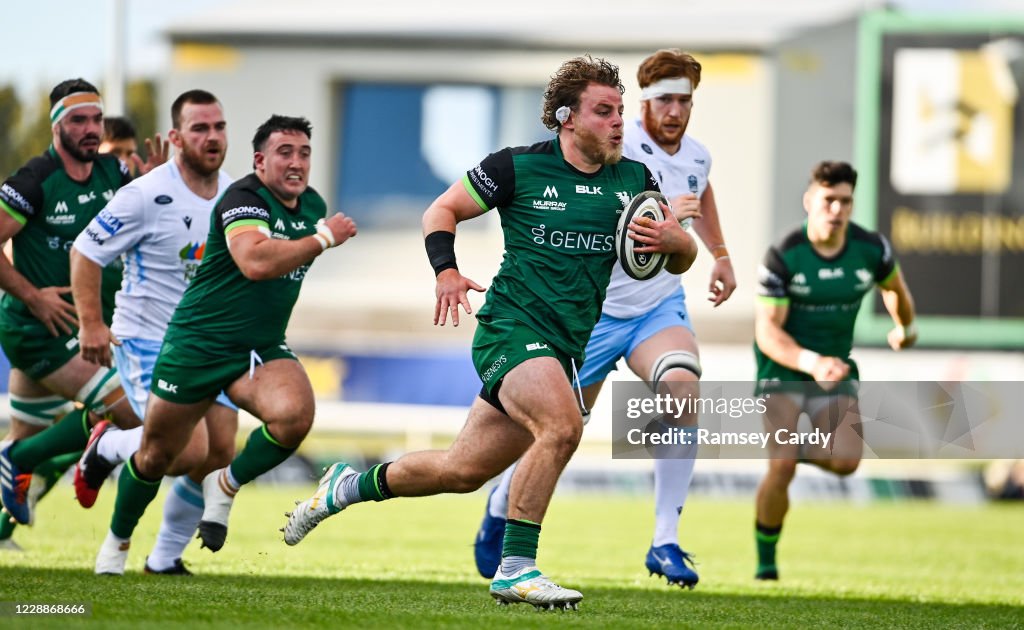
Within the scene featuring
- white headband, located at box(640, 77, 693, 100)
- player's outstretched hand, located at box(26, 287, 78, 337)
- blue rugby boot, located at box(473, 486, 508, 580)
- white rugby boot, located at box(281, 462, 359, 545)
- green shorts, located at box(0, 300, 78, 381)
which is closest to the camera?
white rugby boot, located at box(281, 462, 359, 545)

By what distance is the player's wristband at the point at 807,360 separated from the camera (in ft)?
33.3

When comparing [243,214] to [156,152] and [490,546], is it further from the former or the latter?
[490,546]

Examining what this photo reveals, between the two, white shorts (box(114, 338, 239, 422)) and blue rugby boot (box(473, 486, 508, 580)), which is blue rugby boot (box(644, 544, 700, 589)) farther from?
white shorts (box(114, 338, 239, 422))

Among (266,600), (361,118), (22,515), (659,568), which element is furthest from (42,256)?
(361,118)

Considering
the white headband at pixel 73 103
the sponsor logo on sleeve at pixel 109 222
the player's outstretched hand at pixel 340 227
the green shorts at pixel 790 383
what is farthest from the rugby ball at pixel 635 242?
the white headband at pixel 73 103

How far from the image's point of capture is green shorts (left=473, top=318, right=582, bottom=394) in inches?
276

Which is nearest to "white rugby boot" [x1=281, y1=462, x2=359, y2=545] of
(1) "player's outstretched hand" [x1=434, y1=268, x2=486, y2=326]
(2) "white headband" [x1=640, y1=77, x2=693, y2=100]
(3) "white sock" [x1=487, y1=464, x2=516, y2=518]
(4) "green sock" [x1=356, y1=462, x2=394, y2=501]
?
(4) "green sock" [x1=356, y1=462, x2=394, y2=501]

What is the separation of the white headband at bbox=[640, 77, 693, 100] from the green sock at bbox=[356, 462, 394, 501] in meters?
2.85

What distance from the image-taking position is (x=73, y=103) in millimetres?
9406

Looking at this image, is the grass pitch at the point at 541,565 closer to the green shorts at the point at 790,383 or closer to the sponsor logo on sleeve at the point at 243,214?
the green shorts at the point at 790,383

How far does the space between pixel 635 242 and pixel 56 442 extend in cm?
437

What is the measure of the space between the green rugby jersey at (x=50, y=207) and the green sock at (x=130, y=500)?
5.37 feet

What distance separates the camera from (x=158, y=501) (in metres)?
16.3

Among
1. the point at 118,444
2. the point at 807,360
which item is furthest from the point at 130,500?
the point at 807,360
